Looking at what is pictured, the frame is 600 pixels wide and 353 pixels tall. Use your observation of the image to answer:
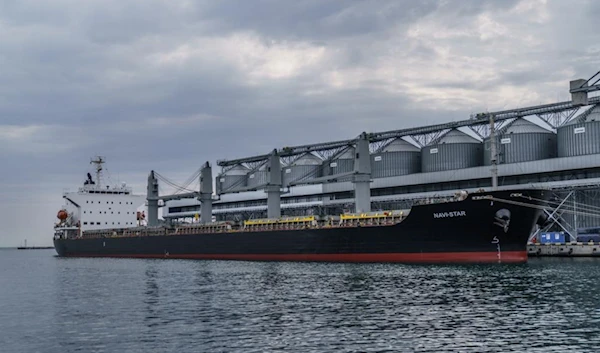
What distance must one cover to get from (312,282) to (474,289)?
8526 millimetres

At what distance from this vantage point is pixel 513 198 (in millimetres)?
39281

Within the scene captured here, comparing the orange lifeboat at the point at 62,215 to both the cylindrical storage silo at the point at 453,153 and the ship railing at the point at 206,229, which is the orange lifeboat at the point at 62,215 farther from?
the cylindrical storage silo at the point at 453,153

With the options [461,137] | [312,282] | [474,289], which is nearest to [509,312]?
[474,289]

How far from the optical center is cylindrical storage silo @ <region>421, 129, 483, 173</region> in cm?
6956

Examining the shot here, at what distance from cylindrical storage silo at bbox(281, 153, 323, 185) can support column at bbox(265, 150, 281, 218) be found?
19.9 m

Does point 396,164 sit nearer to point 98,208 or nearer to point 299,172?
point 299,172

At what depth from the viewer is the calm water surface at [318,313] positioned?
17.2 m

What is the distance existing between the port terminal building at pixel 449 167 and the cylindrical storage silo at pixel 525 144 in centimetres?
11

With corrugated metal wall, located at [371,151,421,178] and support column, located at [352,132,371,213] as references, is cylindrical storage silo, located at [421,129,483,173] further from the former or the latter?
support column, located at [352,132,371,213]

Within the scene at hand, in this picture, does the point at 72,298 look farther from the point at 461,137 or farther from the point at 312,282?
the point at 461,137

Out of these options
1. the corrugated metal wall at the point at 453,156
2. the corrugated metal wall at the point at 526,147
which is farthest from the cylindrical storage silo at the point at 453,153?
the corrugated metal wall at the point at 526,147

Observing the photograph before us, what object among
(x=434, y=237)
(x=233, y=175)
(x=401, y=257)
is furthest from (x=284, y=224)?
(x=233, y=175)

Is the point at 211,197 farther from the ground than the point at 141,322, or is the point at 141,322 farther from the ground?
the point at 211,197

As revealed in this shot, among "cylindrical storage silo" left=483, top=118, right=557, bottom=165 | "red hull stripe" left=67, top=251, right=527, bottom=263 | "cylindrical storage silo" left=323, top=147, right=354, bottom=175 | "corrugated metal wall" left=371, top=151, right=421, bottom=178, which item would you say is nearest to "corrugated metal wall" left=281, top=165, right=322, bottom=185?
"cylindrical storage silo" left=323, top=147, right=354, bottom=175
